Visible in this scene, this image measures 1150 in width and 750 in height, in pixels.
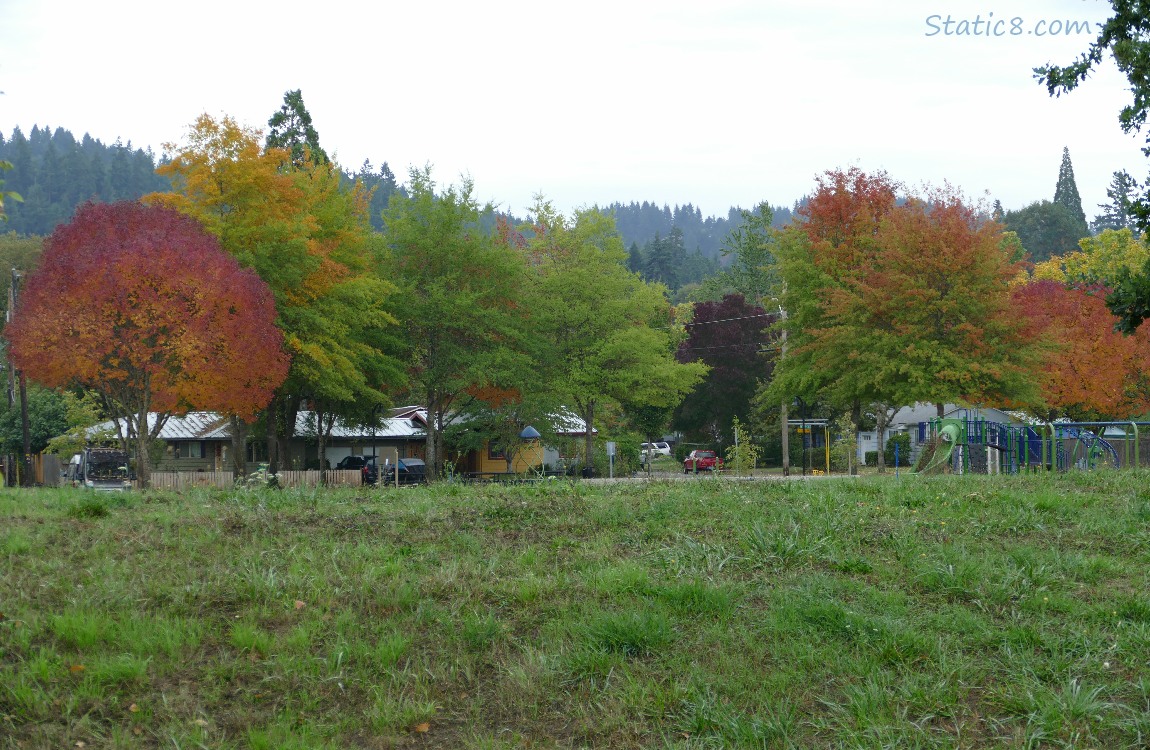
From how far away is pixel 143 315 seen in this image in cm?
2495

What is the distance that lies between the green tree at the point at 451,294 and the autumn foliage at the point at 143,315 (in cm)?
1041

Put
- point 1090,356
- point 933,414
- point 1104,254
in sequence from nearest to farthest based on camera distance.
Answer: point 1090,356
point 1104,254
point 933,414

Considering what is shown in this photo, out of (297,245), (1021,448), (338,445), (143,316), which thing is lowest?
(1021,448)

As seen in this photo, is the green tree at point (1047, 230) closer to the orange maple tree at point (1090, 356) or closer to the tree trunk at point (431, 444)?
the orange maple tree at point (1090, 356)

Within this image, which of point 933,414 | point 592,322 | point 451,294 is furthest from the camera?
point 933,414

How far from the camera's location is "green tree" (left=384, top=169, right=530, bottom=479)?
37.7m

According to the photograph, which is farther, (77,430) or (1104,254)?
(1104,254)

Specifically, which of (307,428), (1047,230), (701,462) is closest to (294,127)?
(307,428)

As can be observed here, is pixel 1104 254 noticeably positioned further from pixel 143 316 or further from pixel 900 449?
pixel 143 316

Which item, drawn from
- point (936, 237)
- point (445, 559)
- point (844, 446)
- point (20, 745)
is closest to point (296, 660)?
point (20, 745)

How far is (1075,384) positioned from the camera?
36156 millimetres

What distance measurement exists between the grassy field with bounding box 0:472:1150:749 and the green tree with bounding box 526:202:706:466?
31582 mm

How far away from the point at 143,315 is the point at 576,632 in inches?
835

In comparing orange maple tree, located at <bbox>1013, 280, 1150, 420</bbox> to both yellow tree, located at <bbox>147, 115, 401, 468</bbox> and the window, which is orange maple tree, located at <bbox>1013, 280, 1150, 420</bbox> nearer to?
yellow tree, located at <bbox>147, 115, 401, 468</bbox>
